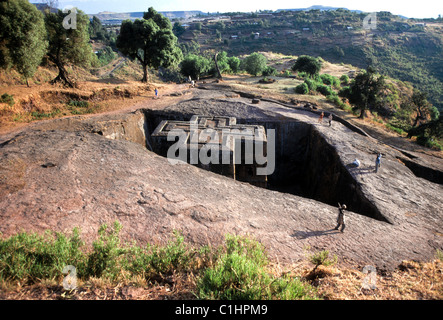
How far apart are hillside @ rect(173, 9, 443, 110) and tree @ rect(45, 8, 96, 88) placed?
→ 132ft

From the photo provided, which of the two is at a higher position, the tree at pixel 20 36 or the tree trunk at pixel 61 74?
the tree at pixel 20 36

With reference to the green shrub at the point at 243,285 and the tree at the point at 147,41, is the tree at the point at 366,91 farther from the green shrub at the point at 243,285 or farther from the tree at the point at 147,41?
the green shrub at the point at 243,285

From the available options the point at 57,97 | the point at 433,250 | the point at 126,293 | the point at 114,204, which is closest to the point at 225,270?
the point at 126,293

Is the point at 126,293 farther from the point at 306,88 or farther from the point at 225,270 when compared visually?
the point at 306,88

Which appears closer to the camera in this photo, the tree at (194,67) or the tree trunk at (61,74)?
the tree trunk at (61,74)

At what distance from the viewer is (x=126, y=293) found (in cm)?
366

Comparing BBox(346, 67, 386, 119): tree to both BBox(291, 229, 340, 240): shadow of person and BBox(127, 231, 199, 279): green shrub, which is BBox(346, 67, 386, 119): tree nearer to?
BBox(291, 229, 340, 240): shadow of person


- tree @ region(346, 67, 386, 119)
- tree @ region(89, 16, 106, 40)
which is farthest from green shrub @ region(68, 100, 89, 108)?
tree @ region(89, 16, 106, 40)

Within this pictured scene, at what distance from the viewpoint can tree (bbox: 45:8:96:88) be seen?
53.5 feet

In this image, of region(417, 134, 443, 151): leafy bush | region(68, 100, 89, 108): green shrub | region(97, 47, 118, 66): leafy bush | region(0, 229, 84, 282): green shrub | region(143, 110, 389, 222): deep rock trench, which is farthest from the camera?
region(97, 47, 118, 66): leafy bush

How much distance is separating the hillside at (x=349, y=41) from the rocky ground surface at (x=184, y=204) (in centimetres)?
3643

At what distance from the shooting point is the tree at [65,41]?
16297 mm

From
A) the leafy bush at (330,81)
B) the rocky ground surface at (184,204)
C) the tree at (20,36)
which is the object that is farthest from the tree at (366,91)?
the tree at (20,36)
